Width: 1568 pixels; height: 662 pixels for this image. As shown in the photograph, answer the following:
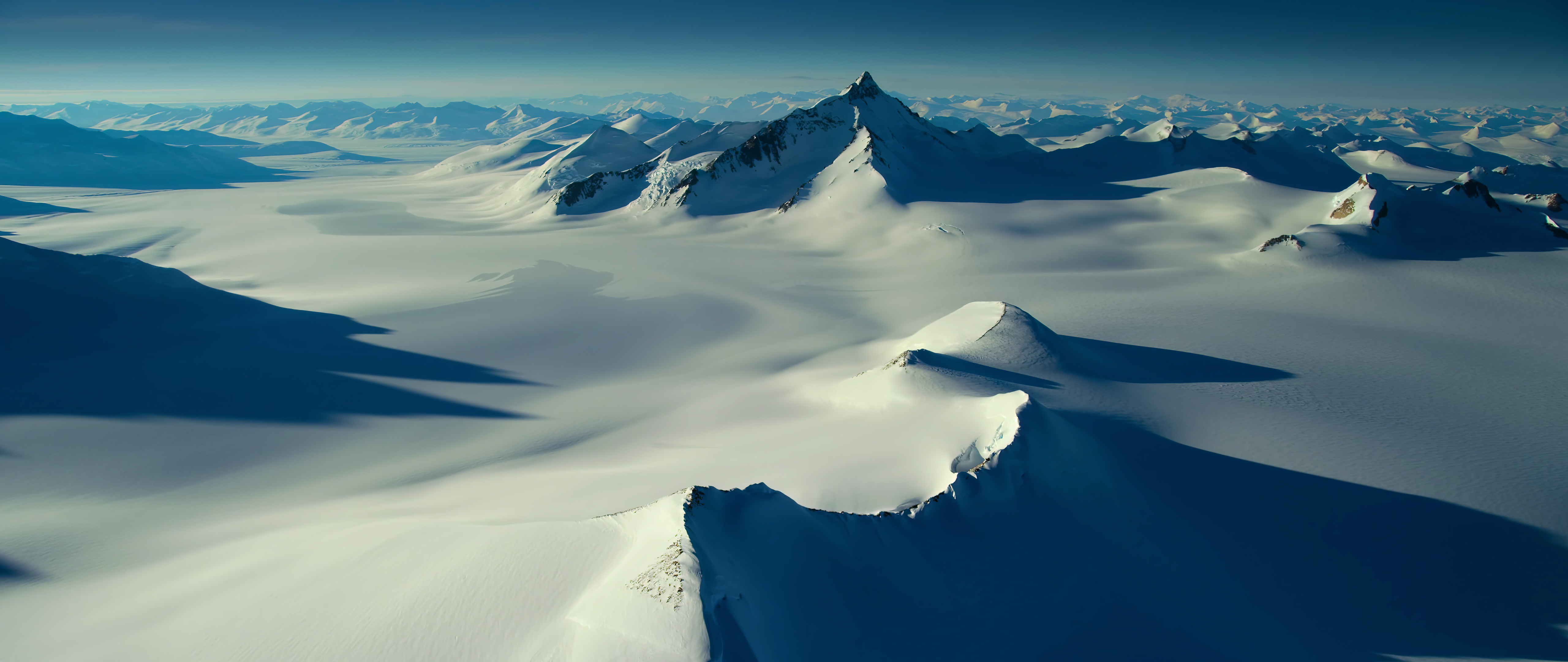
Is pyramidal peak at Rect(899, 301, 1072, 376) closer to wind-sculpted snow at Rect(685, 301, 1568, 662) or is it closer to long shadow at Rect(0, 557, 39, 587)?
wind-sculpted snow at Rect(685, 301, 1568, 662)

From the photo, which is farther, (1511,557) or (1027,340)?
(1027,340)

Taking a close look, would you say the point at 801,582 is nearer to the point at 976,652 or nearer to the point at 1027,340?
the point at 976,652

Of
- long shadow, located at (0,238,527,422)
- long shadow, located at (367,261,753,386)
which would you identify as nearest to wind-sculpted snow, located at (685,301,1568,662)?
long shadow, located at (0,238,527,422)

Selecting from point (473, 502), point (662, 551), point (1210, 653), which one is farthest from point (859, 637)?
point (473, 502)

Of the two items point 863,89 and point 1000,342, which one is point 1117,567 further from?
point 863,89

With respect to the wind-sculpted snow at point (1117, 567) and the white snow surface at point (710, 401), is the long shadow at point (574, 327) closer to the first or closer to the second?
the white snow surface at point (710, 401)

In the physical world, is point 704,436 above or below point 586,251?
below
